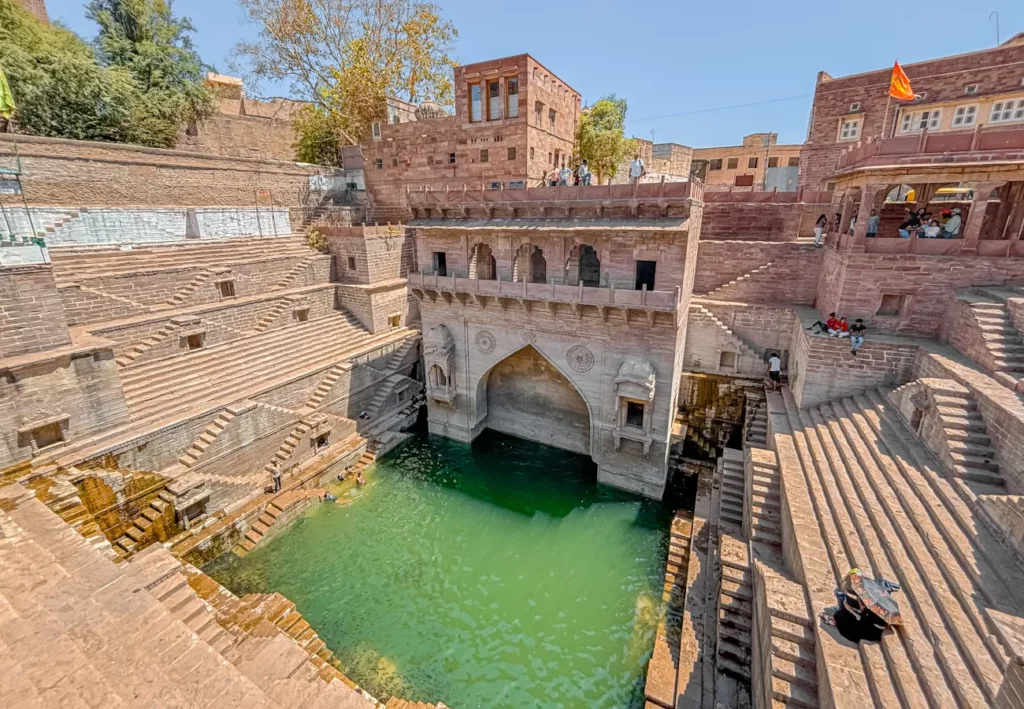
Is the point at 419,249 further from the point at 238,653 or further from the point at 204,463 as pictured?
the point at 238,653

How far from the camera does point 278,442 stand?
50.4 feet

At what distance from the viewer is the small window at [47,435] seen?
11.0 m

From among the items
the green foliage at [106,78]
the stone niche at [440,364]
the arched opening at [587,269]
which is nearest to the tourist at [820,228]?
the arched opening at [587,269]

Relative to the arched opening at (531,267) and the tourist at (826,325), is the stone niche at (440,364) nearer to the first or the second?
the arched opening at (531,267)

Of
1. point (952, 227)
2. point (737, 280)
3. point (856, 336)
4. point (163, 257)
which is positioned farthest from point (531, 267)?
point (163, 257)

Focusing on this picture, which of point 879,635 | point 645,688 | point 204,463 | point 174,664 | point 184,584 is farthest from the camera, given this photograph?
point 204,463

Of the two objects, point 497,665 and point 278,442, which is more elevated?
point 278,442

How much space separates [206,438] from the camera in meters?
13.4

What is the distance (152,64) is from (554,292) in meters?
27.6

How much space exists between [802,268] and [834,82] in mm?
11495

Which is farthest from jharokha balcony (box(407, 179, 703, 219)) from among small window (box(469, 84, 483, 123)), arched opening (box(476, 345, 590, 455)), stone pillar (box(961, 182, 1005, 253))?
small window (box(469, 84, 483, 123))

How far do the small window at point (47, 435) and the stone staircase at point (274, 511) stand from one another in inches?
198

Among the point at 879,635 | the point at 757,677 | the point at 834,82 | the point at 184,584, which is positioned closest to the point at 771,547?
the point at 757,677

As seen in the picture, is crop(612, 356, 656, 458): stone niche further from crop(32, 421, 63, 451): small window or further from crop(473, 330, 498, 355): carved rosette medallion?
crop(32, 421, 63, 451): small window
